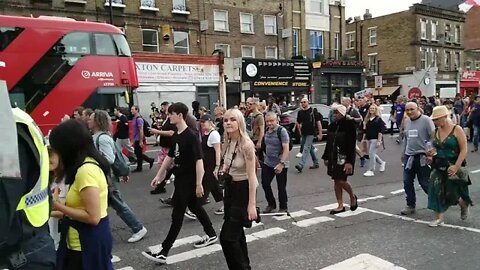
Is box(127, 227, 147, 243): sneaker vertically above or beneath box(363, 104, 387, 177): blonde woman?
beneath

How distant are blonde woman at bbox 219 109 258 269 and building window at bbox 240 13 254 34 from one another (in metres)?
25.1

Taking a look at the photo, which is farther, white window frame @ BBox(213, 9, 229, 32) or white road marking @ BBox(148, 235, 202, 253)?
white window frame @ BBox(213, 9, 229, 32)

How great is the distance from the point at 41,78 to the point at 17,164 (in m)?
10.9

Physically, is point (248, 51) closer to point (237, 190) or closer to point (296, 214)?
point (296, 214)

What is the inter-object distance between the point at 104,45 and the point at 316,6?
23.3m

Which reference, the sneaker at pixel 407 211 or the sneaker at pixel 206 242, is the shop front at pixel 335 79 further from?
the sneaker at pixel 206 242

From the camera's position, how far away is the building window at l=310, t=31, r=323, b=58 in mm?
32188

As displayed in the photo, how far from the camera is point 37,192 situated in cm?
204

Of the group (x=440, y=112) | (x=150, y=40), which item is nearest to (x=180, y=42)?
(x=150, y=40)

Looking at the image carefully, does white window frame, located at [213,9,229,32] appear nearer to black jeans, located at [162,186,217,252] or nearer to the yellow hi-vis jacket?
black jeans, located at [162,186,217,252]

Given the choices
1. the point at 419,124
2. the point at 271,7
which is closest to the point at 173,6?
the point at 271,7

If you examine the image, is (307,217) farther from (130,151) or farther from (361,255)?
(130,151)

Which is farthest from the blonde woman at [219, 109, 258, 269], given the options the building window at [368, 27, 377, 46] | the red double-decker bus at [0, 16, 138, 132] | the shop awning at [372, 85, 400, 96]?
the building window at [368, 27, 377, 46]

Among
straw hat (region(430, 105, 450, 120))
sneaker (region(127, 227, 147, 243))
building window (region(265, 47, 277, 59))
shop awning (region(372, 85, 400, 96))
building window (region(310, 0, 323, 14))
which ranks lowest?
sneaker (region(127, 227, 147, 243))
